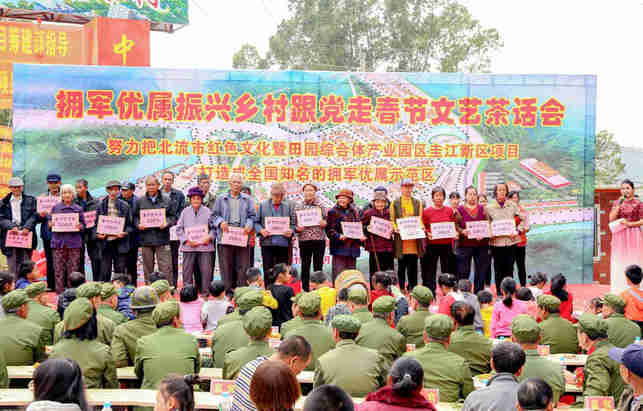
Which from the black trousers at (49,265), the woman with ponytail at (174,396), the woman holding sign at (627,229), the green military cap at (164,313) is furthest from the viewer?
the black trousers at (49,265)

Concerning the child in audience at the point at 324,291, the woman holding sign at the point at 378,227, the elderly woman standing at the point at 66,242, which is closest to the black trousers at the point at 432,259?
the woman holding sign at the point at 378,227

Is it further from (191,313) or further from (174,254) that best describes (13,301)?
(174,254)

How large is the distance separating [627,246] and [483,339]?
6.14 metres

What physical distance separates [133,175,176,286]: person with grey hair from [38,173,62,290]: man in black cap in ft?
4.38

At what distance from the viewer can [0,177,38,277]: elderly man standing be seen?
10586 millimetres

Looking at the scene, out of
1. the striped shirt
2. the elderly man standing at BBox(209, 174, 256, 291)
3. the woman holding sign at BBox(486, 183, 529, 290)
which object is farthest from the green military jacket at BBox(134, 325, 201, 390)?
the woman holding sign at BBox(486, 183, 529, 290)

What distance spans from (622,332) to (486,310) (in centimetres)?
191

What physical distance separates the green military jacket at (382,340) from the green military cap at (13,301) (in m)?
2.83

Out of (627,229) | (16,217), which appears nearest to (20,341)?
(16,217)

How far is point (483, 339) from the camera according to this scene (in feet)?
18.5

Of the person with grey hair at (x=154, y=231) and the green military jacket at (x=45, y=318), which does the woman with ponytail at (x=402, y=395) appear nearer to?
the green military jacket at (x=45, y=318)

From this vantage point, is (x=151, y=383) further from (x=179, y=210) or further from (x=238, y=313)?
(x=179, y=210)

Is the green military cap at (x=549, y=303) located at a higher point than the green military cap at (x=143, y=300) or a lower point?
lower

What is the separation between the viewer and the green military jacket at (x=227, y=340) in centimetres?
562
